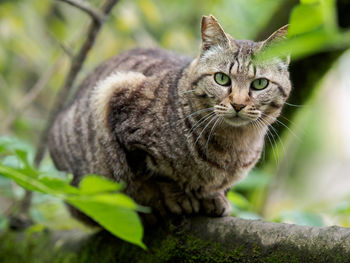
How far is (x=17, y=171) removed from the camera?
3.23ft

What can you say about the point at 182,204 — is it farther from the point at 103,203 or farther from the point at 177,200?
the point at 103,203

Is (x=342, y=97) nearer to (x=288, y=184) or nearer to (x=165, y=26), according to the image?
(x=288, y=184)

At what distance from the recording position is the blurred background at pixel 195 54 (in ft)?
9.80

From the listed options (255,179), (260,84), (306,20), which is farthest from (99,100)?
(306,20)

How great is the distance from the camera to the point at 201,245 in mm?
1900

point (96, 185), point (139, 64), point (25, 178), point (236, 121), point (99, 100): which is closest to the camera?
point (96, 185)

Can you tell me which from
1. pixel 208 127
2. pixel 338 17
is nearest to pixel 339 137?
pixel 338 17

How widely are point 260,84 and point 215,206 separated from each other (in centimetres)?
64

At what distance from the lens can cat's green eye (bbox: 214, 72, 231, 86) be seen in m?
1.97

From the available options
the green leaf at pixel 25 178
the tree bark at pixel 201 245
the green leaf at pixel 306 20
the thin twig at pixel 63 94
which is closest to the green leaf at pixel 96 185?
the green leaf at pixel 25 178

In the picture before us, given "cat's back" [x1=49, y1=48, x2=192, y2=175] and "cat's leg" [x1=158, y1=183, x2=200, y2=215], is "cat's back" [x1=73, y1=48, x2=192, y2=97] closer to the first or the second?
"cat's back" [x1=49, y1=48, x2=192, y2=175]

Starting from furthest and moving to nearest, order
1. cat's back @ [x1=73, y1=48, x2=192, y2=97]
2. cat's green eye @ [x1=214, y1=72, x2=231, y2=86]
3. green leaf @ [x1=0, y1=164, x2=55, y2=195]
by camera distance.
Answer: cat's back @ [x1=73, y1=48, x2=192, y2=97] → cat's green eye @ [x1=214, y1=72, x2=231, y2=86] → green leaf @ [x1=0, y1=164, x2=55, y2=195]

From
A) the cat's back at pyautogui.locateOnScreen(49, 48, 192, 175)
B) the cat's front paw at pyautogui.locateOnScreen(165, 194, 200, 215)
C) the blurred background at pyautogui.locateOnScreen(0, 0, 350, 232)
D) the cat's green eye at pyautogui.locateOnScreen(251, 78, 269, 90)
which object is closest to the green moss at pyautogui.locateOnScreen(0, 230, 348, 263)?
the cat's front paw at pyautogui.locateOnScreen(165, 194, 200, 215)

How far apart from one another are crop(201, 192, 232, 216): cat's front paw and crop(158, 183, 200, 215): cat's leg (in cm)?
4
